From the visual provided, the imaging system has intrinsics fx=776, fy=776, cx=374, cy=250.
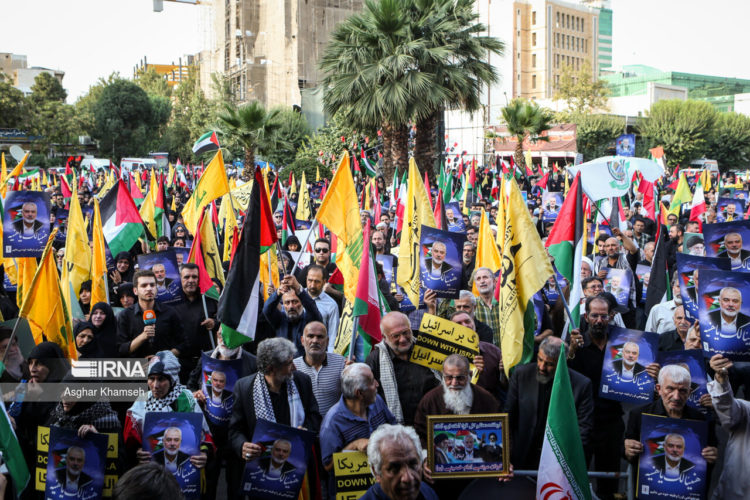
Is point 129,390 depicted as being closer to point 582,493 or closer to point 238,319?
point 238,319

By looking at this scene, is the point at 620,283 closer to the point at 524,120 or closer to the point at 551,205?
the point at 551,205

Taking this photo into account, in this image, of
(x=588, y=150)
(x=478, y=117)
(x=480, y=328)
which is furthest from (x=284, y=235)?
(x=478, y=117)

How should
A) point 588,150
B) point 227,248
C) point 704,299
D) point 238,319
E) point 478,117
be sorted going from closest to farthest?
point 704,299 → point 238,319 → point 227,248 → point 588,150 → point 478,117

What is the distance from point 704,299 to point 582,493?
1.60 m

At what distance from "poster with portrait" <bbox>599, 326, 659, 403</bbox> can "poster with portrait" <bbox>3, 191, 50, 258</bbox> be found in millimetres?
5918

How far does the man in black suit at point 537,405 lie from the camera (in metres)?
4.73

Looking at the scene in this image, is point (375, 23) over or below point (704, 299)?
over

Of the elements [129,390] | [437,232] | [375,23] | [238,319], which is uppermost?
[375,23]

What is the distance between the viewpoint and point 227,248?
30.8 ft

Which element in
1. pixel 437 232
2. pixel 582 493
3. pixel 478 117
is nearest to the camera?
pixel 582 493

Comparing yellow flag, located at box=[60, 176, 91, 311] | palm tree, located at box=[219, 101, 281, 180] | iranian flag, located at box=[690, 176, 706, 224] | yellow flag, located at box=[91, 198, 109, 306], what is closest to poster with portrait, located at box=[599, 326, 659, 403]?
yellow flag, located at box=[91, 198, 109, 306]

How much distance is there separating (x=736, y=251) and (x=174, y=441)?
4.69 m

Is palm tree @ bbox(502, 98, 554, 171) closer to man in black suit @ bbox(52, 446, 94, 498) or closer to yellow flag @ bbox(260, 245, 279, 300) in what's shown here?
yellow flag @ bbox(260, 245, 279, 300)

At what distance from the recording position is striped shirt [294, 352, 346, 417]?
5.00 metres
